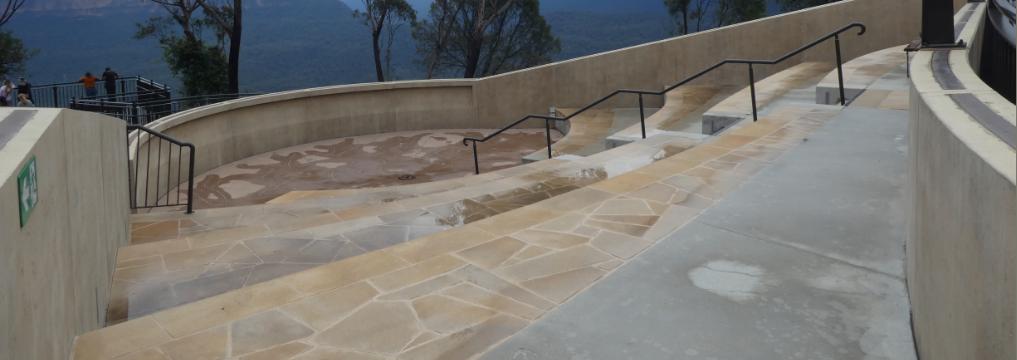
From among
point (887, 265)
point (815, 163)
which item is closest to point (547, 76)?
point (815, 163)

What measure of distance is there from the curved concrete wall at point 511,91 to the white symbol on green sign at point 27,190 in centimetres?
1345

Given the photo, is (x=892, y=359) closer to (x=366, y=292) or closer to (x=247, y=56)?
(x=366, y=292)

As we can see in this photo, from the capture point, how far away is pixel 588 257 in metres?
4.93

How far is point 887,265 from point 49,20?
7074 inches

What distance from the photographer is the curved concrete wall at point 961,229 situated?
6.24ft

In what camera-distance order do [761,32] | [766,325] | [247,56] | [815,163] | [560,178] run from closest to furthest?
[766,325] → [815,163] → [560,178] → [761,32] → [247,56]

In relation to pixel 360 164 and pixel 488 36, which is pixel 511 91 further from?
pixel 488 36

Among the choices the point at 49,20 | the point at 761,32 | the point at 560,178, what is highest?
the point at 49,20

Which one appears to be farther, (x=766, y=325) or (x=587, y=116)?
(x=587, y=116)

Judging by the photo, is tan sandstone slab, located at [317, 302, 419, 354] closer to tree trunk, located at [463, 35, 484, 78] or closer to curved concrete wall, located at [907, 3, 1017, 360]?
curved concrete wall, located at [907, 3, 1017, 360]

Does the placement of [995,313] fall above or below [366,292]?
above

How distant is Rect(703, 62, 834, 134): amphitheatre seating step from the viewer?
37.2 feet

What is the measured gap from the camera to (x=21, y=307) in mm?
2600

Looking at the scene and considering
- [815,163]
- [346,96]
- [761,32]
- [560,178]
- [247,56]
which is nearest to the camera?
[815,163]
